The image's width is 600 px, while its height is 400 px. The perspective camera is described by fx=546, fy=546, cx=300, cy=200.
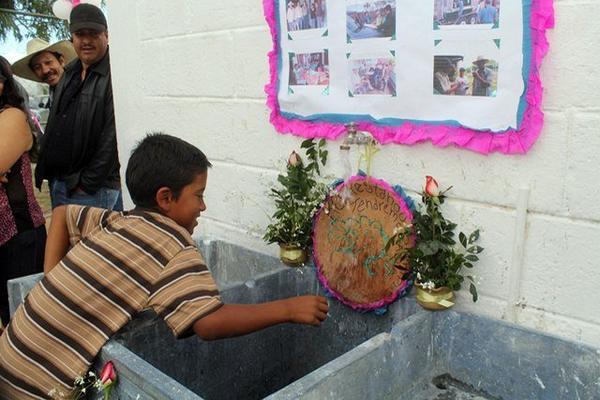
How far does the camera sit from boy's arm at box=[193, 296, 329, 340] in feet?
4.77

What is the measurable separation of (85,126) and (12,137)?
0.79m

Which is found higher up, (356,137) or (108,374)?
(356,137)

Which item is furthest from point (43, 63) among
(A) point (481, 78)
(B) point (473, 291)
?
(B) point (473, 291)

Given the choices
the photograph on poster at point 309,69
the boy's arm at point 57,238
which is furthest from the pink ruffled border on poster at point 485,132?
the boy's arm at point 57,238

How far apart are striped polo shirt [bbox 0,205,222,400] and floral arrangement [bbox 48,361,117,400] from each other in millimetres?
13

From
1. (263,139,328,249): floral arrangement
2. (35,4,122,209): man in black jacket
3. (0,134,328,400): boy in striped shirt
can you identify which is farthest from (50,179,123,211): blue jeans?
(0,134,328,400): boy in striped shirt

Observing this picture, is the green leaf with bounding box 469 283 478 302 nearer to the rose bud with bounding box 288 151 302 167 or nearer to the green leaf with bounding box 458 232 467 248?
the green leaf with bounding box 458 232 467 248

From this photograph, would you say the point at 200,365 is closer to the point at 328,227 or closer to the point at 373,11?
the point at 328,227

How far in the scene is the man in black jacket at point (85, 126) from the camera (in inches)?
135

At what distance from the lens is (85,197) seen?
351cm

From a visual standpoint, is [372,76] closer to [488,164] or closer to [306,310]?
[488,164]

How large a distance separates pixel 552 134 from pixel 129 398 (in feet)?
4.46

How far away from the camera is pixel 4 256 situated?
286 centimetres

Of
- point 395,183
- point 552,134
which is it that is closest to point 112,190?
point 395,183
